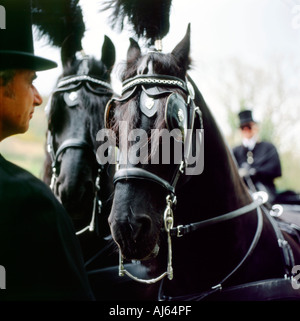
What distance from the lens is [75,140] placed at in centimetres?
204

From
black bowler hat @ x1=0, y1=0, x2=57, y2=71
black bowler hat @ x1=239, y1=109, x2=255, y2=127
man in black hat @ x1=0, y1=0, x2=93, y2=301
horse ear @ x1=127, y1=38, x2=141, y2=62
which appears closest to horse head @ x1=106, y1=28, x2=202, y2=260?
horse ear @ x1=127, y1=38, x2=141, y2=62

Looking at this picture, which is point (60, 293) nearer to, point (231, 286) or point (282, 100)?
point (231, 286)

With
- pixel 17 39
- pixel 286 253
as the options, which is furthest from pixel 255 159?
pixel 17 39

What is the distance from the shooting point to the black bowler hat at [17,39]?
110 cm

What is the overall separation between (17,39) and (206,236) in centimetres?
113

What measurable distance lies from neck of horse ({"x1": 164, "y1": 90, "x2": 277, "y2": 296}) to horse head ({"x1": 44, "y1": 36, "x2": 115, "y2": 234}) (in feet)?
2.03

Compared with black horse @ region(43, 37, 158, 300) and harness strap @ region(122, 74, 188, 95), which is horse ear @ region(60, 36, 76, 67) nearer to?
black horse @ region(43, 37, 158, 300)

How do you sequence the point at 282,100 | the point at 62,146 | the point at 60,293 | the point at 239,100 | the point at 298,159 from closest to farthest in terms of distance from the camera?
the point at 60,293
the point at 62,146
the point at 282,100
the point at 298,159
the point at 239,100

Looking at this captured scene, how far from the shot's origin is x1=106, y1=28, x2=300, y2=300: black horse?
1.42 metres

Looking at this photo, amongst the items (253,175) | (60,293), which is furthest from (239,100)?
(60,293)

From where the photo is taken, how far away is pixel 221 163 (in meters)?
1.75

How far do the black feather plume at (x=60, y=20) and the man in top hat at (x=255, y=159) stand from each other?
73.4 inches

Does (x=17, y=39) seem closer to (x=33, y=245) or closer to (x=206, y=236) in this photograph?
(x=33, y=245)
